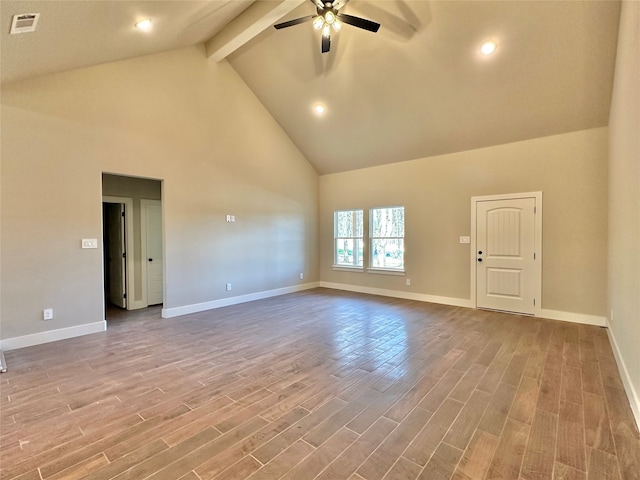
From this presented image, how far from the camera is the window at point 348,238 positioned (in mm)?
7113

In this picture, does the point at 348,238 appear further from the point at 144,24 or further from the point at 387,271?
the point at 144,24

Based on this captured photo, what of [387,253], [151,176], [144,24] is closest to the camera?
[144,24]

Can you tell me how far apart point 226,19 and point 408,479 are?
5.64 m

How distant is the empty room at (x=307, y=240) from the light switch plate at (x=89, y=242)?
0.07 feet

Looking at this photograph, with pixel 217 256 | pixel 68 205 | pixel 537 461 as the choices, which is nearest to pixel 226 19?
pixel 68 205

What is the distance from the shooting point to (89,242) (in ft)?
13.3

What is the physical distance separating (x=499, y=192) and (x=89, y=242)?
6345 millimetres

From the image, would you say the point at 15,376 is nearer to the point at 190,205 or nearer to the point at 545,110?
the point at 190,205

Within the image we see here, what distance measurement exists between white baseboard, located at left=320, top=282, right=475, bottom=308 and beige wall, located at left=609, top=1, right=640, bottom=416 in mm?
2228

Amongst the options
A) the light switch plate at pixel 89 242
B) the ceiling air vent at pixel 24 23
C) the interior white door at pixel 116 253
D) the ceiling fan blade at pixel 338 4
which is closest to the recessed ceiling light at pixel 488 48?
the ceiling fan blade at pixel 338 4

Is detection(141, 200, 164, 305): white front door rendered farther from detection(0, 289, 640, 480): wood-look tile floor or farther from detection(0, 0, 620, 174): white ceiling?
detection(0, 0, 620, 174): white ceiling

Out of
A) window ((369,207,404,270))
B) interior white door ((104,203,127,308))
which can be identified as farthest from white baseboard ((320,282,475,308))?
interior white door ((104,203,127,308))

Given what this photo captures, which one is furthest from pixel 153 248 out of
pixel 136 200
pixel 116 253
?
pixel 136 200

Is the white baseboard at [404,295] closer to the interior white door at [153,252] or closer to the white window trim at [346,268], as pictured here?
the white window trim at [346,268]
